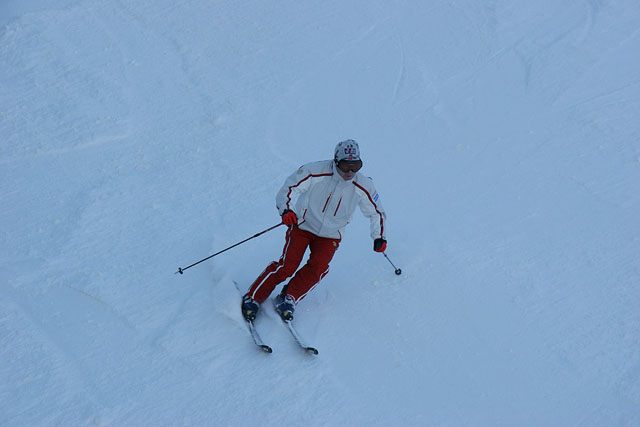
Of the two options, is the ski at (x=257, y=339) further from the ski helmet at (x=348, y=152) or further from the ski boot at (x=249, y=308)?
the ski helmet at (x=348, y=152)

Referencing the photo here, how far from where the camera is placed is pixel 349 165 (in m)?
4.00

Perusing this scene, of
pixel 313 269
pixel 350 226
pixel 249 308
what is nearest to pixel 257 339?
pixel 249 308

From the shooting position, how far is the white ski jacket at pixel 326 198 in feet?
13.7

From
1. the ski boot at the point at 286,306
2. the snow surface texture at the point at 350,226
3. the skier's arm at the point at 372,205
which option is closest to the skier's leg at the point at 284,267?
the ski boot at the point at 286,306

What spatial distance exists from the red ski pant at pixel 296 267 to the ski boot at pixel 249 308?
4 cm

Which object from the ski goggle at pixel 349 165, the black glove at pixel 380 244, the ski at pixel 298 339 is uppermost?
the ski goggle at pixel 349 165

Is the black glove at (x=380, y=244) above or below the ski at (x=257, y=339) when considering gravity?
above

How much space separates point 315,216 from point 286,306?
73 centimetres

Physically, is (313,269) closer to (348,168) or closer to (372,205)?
(372,205)

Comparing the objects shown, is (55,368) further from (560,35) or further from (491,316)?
(560,35)

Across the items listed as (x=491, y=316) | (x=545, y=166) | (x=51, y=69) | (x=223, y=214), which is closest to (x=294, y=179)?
(x=223, y=214)

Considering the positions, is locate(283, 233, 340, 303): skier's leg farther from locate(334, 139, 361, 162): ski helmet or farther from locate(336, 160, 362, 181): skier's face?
locate(334, 139, 361, 162): ski helmet

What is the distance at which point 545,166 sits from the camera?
628 centimetres

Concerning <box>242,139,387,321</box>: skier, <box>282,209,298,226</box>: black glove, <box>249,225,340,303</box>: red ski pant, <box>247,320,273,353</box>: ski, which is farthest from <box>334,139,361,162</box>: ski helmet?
<box>247,320,273,353</box>: ski
